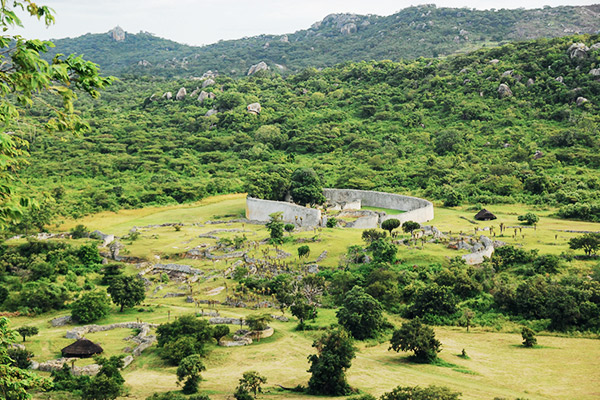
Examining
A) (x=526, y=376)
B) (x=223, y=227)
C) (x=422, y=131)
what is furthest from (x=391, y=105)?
(x=526, y=376)

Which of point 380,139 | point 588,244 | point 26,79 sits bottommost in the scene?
point 588,244

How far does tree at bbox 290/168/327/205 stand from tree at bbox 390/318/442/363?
1317 inches

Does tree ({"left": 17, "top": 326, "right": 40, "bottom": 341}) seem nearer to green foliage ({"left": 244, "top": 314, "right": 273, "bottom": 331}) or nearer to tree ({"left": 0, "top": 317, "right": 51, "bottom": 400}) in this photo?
green foliage ({"left": 244, "top": 314, "right": 273, "bottom": 331})

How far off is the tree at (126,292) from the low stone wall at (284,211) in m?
20.8

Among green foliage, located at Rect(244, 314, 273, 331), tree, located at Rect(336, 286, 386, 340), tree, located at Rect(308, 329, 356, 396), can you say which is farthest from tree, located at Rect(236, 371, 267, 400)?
tree, located at Rect(336, 286, 386, 340)

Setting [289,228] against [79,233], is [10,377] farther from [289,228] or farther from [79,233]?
[79,233]

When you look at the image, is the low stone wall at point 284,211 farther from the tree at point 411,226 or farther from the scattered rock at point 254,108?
the scattered rock at point 254,108

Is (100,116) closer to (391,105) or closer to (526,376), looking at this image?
(391,105)

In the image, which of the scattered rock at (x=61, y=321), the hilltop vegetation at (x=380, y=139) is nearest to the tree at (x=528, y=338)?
the scattered rock at (x=61, y=321)

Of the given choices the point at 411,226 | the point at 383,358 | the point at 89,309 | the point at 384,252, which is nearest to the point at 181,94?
the point at 411,226

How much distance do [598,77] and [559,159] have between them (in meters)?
26.3

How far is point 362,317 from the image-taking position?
95.0 feet

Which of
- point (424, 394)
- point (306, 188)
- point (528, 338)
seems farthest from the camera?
point (306, 188)

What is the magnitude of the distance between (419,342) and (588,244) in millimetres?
18477
